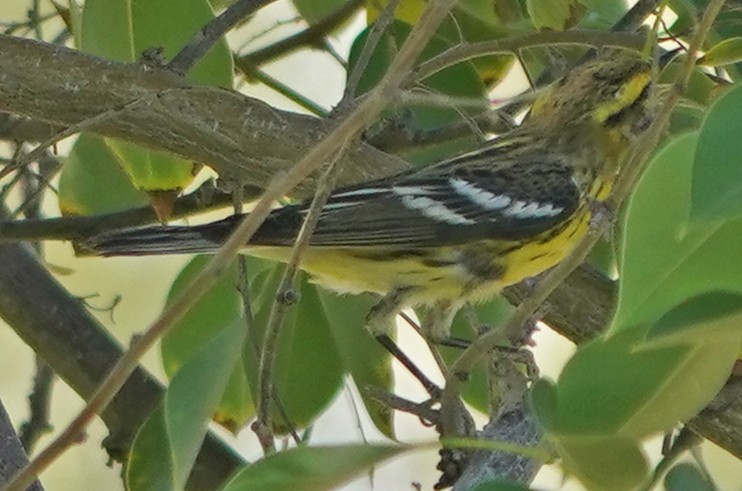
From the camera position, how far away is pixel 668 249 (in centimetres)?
63

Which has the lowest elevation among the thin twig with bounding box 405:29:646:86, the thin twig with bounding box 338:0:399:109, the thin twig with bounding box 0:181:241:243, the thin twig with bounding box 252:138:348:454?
the thin twig with bounding box 252:138:348:454

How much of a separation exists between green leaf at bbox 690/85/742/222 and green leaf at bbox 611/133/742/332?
37 millimetres

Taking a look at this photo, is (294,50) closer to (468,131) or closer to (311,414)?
(468,131)

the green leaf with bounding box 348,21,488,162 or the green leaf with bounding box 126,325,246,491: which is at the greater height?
the green leaf with bounding box 348,21,488,162

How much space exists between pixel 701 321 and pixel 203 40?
975 millimetres

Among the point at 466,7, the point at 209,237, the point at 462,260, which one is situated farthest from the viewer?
the point at 462,260

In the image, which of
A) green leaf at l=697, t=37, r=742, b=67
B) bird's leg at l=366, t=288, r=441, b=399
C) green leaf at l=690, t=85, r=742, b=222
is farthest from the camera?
bird's leg at l=366, t=288, r=441, b=399

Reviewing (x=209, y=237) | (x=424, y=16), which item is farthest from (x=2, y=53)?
(x=424, y=16)

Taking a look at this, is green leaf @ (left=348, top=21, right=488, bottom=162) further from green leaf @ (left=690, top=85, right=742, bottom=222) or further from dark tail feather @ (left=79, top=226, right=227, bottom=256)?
green leaf @ (left=690, top=85, right=742, bottom=222)

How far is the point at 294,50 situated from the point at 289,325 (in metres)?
0.48

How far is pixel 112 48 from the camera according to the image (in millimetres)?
1618

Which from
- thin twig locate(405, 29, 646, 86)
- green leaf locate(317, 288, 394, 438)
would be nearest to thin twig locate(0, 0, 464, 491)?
thin twig locate(405, 29, 646, 86)

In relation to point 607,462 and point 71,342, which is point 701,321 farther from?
point 71,342

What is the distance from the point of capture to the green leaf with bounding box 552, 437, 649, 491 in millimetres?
756
